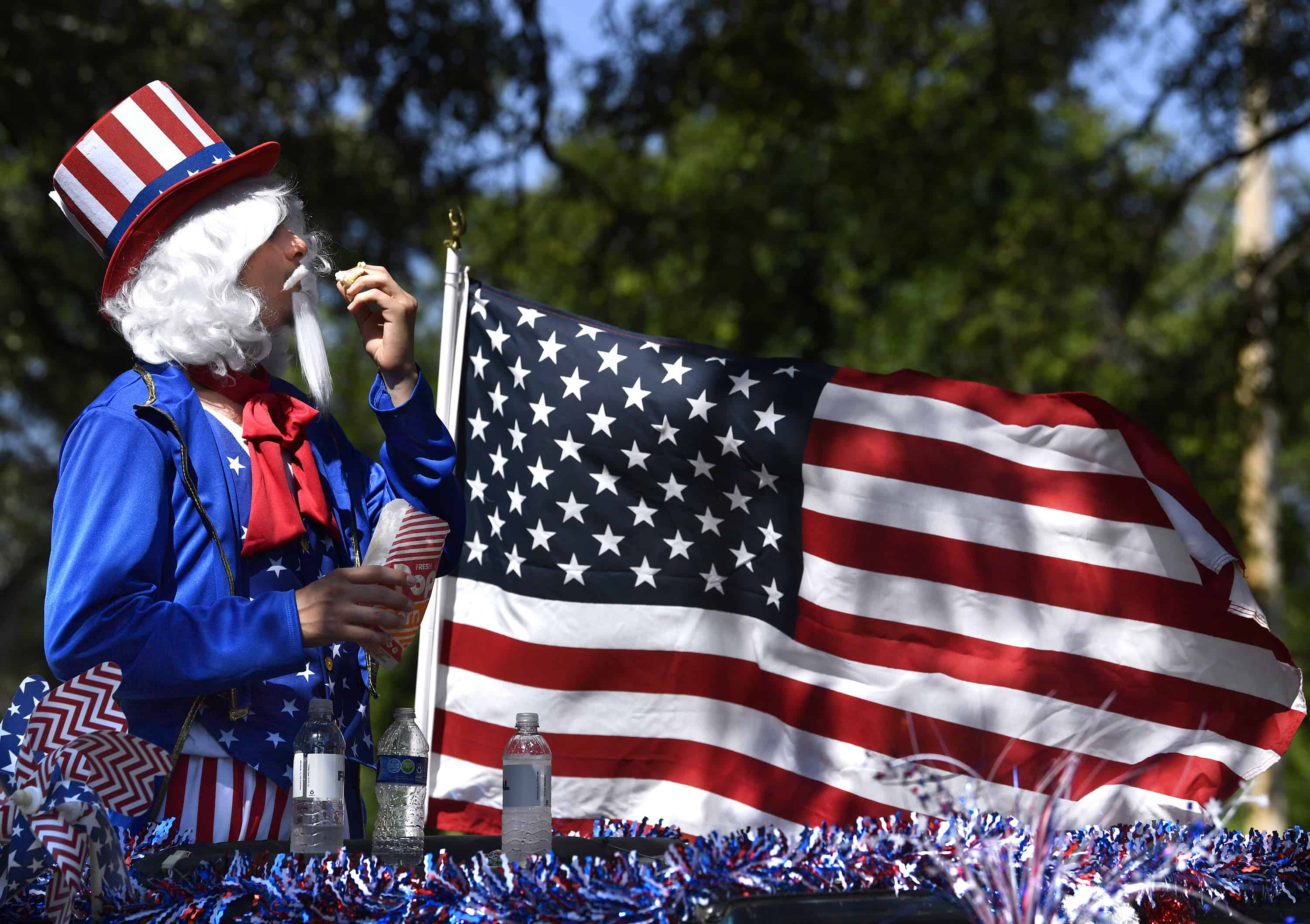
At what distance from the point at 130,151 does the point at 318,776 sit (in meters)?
1.20

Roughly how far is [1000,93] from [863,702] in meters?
9.48

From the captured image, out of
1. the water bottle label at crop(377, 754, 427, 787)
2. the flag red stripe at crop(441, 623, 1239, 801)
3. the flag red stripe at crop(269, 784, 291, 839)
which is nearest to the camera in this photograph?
the water bottle label at crop(377, 754, 427, 787)

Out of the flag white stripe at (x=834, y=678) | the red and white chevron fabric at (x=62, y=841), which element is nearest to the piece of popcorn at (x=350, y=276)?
the red and white chevron fabric at (x=62, y=841)

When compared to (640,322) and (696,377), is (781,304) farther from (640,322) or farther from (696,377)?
(696,377)

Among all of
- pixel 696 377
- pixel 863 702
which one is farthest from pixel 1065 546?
pixel 696 377

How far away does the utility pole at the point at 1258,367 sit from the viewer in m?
10.1

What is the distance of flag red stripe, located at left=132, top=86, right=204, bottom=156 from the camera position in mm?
2490

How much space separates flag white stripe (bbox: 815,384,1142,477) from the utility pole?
5.27 m

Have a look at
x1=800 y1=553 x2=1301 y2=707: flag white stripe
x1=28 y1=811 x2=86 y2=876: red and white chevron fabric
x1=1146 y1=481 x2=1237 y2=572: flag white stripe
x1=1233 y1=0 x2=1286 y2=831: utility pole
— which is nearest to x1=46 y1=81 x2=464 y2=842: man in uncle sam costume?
x1=28 y1=811 x2=86 y2=876: red and white chevron fabric

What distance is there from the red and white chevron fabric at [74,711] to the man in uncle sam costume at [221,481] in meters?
0.06

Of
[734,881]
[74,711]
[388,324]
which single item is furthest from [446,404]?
[734,881]

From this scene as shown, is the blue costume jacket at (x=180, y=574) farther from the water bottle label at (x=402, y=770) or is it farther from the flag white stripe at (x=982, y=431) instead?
the flag white stripe at (x=982, y=431)

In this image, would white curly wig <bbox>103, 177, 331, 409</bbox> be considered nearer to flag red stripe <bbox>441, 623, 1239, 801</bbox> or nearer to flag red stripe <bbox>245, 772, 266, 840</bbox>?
flag red stripe <bbox>245, 772, 266, 840</bbox>

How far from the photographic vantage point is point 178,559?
227cm
